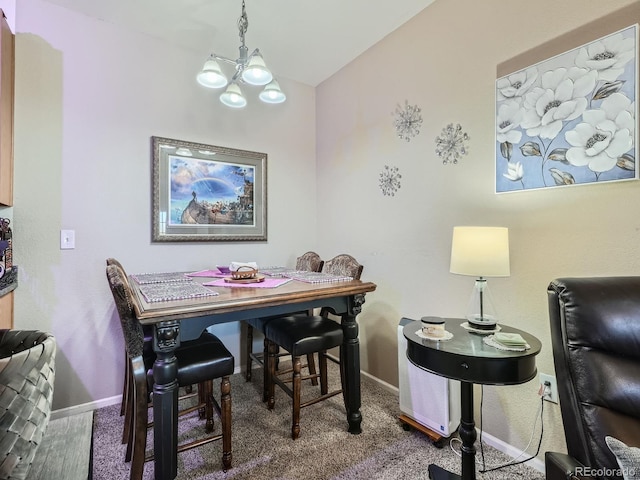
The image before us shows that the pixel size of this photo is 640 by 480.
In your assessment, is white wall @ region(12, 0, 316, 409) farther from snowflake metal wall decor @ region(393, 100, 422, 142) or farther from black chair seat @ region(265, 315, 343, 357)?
snowflake metal wall decor @ region(393, 100, 422, 142)

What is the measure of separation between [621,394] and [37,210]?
3.01 meters

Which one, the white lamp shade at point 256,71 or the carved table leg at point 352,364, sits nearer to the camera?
the white lamp shade at point 256,71

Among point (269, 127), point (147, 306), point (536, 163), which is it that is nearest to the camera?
point (147, 306)

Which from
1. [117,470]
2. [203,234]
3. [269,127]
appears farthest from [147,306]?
[269,127]

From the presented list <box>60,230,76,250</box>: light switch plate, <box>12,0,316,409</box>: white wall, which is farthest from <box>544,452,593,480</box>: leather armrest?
<box>60,230,76,250</box>: light switch plate

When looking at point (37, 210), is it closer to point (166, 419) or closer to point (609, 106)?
point (166, 419)

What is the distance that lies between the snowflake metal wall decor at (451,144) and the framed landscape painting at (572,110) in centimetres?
22

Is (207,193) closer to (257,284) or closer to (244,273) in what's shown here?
(244,273)

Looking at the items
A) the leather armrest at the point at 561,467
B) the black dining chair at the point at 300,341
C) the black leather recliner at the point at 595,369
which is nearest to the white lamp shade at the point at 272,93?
the black dining chair at the point at 300,341

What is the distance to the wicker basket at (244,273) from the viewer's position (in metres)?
1.97

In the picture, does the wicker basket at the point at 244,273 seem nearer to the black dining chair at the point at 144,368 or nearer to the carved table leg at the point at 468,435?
the black dining chair at the point at 144,368

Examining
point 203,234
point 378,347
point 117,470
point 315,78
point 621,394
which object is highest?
point 315,78

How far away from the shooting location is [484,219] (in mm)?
1802

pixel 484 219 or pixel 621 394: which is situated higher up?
pixel 484 219
